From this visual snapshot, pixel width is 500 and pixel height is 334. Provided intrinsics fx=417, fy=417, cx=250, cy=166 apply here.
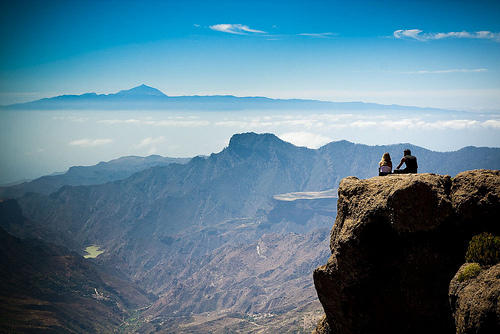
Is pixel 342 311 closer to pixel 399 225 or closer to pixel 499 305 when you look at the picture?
pixel 399 225

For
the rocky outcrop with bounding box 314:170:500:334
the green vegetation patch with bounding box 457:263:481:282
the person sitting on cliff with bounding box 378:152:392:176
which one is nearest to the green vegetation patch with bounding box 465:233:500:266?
the green vegetation patch with bounding box 457:263:481:282

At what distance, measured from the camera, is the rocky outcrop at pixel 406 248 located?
16.8 m

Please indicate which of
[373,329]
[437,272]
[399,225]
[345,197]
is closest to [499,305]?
[437,272]

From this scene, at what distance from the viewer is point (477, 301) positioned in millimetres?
14344

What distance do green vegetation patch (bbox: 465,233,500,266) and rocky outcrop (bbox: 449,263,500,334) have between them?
1.17ft

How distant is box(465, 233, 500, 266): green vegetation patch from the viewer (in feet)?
50.5

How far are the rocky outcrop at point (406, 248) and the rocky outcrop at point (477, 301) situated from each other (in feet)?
2.88

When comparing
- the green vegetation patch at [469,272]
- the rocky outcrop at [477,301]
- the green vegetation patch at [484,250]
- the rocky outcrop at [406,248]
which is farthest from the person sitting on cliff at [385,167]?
the green vegetation patch at [469,272]

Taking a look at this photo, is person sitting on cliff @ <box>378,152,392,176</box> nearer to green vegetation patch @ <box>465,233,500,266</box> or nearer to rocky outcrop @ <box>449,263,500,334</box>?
green vegetation patch @ <box>465,233,500,266</box>

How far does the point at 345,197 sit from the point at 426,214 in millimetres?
4440

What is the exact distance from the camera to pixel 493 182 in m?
16.6

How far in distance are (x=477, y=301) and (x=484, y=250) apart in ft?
7.38

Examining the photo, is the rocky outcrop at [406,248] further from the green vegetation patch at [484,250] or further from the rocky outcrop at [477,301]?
the rocky outcrop at [477,301]

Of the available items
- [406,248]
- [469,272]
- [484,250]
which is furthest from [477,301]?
[406,248]
